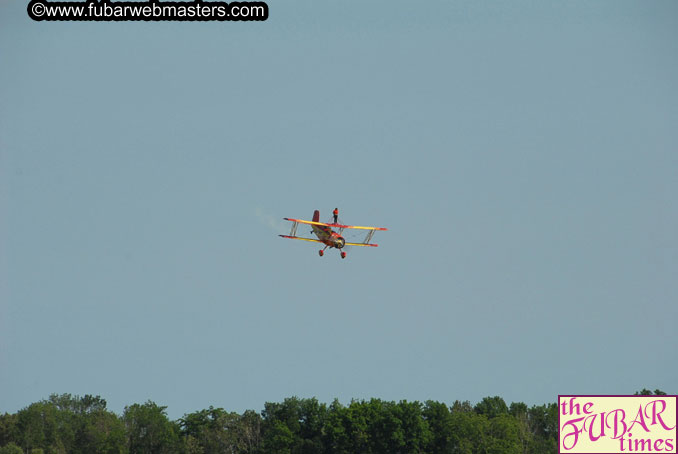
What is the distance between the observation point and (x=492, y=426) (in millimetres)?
182500

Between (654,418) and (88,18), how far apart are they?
5350cm

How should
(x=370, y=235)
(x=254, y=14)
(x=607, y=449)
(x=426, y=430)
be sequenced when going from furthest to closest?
(x=426, y=430), (x=370, y=235), (x=254, y=14), (x=607, y=449)

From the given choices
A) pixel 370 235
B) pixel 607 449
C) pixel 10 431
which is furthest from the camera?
pixel 10 431

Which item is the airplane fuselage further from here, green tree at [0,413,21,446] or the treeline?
green tree at [0,413,21,446]

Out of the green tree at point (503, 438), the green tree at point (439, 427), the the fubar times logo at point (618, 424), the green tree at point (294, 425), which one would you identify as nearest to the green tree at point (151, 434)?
the green tree at point (294, 425)

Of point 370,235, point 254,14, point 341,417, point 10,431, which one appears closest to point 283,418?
point 341,417

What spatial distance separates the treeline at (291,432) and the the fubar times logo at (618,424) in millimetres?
90288

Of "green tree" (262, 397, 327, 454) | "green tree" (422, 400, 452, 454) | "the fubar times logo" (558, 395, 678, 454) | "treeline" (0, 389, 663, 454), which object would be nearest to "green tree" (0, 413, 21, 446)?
"treeline" (0, 389, 663, 454)

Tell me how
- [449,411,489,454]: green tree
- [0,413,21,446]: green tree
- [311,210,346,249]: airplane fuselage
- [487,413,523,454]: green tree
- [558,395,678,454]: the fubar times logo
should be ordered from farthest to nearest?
[0,413,21,446]: green tree → [449,411,489,454]: green tree → [487,413,523,454]: green tree → [311,210,346,249]: airplane fuselage → [558,395,678,454]: the fubar times logo

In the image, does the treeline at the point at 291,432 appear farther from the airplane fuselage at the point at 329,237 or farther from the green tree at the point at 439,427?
the airplane fuselage at the point at 329,237

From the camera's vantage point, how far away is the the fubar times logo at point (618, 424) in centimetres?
8662

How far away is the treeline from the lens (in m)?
181

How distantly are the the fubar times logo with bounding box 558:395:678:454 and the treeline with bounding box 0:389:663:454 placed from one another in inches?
3555

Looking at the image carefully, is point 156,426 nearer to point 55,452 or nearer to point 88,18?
point 55,452
